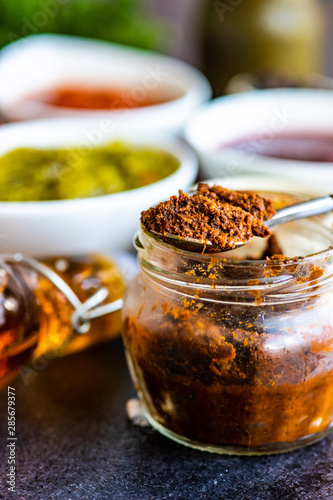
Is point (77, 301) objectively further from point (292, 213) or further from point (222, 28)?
point (222, 28)

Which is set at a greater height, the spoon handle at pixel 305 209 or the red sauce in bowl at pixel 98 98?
the spoon handle at pixel 305 209

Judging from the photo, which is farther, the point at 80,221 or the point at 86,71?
the point at 86,71

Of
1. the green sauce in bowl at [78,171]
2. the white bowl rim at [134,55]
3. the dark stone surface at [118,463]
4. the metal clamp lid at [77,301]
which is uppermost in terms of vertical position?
the white bowl rim at [134,55]

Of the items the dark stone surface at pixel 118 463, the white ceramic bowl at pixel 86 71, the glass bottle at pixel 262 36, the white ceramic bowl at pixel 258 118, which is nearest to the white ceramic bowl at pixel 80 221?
the white ceramic bowl at pixel 258 118

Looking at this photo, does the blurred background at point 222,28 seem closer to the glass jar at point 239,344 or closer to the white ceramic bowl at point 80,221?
the white ceramic bowl at point 80,221

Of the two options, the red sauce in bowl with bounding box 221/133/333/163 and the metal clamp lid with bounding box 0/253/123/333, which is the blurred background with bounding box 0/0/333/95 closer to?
the red sauce in bowl with bounding box 221/133/333/163

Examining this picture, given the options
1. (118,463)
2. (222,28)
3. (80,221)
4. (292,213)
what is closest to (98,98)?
(222,28)
